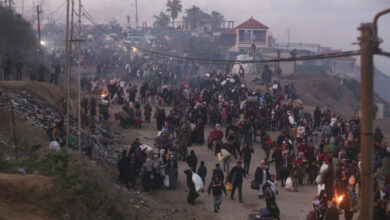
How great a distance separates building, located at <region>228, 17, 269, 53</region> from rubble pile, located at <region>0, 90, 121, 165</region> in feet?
141

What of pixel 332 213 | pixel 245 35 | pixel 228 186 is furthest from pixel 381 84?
pixel 332 213

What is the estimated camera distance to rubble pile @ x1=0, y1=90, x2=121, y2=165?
55.7 feet

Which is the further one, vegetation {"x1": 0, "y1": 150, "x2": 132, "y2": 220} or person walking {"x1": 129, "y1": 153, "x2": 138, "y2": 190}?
person walking {"x1": 129, "y1": 153, "x2": 138, "y2": 190}

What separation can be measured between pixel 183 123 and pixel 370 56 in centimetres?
1350

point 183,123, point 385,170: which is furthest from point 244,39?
point 385,170

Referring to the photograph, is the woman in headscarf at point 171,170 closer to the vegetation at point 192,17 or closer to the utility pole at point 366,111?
the utility pole at point 366,111

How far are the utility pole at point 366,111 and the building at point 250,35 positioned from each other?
181 feet

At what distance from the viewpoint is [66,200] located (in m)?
10.2

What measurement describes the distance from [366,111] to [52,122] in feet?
46.3

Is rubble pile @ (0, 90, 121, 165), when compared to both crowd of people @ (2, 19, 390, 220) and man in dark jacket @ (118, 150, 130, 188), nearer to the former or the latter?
crowd of people @ (2, 19, 390, 220)

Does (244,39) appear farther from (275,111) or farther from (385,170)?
(385,170)

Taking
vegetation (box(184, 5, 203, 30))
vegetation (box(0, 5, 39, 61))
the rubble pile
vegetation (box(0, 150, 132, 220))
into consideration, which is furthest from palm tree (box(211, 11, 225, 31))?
vegetation (box(0, 150, 132, 220))

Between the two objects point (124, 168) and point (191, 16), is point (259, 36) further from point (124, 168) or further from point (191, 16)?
point (124, 168)

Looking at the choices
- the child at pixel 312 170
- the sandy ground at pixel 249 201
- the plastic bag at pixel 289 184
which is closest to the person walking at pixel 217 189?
the sandy ground at pixel 249 201
